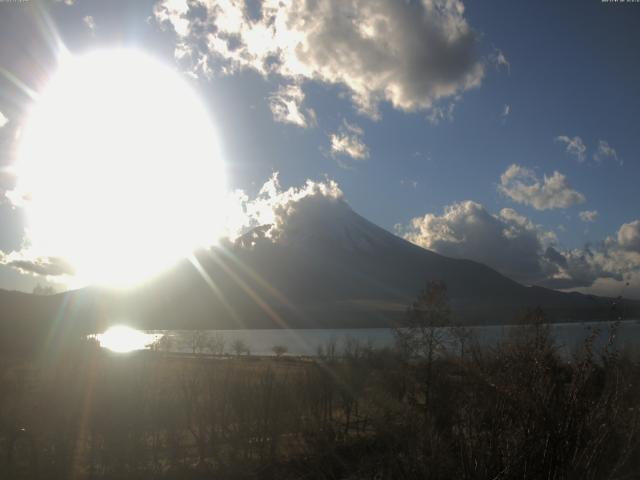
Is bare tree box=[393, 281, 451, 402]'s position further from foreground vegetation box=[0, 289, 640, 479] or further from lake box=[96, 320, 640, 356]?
foreground vegetation box=[0, 289, 640, 479]

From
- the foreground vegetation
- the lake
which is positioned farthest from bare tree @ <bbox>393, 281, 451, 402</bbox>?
the foreground vegetation

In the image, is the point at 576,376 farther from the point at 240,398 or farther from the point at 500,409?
the point at 240,398

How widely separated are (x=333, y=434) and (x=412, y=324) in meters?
14.0

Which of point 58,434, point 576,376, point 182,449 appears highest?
point 576,376

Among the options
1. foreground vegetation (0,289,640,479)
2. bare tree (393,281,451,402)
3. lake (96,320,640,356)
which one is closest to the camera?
foreground vegetation (0,289,640,479)

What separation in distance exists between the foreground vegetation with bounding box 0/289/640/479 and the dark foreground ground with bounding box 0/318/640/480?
3 centimetres

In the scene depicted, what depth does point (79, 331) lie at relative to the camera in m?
47.5

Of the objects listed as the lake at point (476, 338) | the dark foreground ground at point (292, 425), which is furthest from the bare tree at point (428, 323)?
the dark foreground ground at point (292, 425)

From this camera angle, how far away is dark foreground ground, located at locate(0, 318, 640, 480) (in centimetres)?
418

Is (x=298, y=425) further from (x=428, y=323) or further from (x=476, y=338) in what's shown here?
(x=476, y=338)

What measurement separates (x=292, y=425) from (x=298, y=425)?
1.15ft

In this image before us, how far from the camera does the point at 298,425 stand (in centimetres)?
2194

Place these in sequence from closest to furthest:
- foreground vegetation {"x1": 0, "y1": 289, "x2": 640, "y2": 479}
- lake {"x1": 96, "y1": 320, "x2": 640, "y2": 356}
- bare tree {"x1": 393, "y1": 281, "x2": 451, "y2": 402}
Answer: foreground vegetation {"x1": 0, "y1": 289, "x2": 640, "y2": 479} → lake {"x1": 96, "y1": 320, "x2": 640, "y2": 356} → bare tree {"x1": 393, "y1": 281, "x2": 451, "y2": 402}

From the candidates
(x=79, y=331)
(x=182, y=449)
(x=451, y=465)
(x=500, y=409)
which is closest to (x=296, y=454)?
(x=182, y=449)
